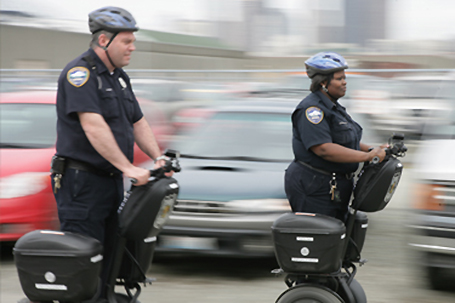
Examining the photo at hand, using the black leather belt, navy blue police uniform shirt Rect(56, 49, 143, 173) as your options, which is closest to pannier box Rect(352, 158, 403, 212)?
navy blue police uniform shirt Rect(56, 49, 143, 173)

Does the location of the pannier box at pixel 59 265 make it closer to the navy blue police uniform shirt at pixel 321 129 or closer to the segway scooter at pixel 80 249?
the segway scooter at pixel 80 249

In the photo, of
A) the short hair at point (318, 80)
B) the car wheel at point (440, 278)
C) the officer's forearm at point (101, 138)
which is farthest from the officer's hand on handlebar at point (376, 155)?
the car wheel at point (440, 278)

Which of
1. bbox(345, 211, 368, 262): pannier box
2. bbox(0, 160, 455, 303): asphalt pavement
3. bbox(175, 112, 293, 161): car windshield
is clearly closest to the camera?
bbox(345, 211, 368, 262): pannier box

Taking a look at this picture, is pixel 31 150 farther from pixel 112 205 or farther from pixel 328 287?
pixel 328 287

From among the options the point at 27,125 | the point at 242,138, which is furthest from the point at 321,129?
the point at 27,125

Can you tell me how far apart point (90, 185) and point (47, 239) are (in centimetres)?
33

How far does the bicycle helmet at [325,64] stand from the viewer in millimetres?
3834

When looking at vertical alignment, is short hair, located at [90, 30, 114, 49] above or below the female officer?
above

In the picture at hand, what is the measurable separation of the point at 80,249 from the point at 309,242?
123 cm

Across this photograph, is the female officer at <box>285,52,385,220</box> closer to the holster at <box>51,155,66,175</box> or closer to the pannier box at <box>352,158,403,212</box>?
the pannier box at <box>352,158,403,212</box>

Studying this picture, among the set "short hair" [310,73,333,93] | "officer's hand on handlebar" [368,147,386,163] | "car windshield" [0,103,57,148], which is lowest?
"car windshield" [0,103,57,148]

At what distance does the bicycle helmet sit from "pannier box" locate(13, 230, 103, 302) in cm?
152

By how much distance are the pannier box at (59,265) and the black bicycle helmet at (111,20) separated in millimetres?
1030

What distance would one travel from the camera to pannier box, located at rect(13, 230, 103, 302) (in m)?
3.35
